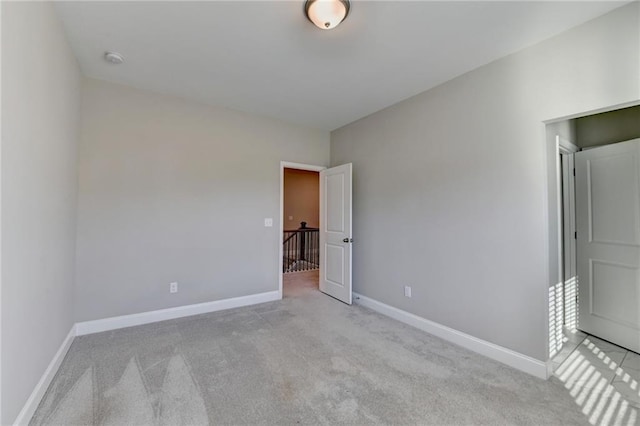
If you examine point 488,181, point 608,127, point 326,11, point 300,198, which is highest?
point 326,11

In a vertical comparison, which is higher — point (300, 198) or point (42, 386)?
point (300, 198)

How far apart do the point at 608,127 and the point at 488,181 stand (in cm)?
167

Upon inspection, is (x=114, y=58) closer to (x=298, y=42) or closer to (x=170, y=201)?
(x=170, y=201)

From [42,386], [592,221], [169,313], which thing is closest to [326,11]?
[42,386]

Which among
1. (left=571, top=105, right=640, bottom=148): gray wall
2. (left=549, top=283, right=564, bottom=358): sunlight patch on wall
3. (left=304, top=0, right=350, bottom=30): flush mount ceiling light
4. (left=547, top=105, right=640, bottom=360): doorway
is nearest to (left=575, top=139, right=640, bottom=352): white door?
(left=547, top=105, right=640, bottom=360): doorway

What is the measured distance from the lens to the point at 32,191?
169cm

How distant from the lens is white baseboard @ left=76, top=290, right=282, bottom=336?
290 cm

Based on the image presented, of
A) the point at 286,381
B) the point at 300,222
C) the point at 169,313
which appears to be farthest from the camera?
the point at 300,222

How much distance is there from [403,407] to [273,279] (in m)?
2.61

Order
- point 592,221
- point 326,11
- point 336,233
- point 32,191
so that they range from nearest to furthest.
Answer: point 32,191
point 326,11
point 592,221
point 336,233

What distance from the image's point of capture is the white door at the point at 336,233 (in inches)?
157

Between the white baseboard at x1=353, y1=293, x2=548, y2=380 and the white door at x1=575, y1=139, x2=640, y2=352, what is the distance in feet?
4.00

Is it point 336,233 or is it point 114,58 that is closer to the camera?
point 114,58

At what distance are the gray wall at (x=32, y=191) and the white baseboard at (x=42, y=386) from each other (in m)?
0.05
